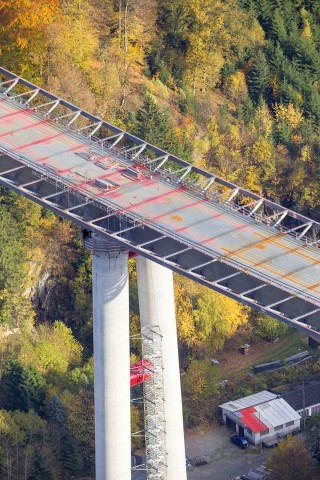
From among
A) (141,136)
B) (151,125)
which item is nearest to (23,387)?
(141,136)

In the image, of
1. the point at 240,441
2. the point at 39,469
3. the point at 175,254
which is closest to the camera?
the point at 175,254

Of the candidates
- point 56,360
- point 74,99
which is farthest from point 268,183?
point 56,360

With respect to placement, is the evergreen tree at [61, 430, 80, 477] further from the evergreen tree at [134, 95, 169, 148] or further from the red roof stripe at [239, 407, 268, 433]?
the evergreen tree at [134, 95, 169, 148]

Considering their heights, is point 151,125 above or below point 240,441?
above

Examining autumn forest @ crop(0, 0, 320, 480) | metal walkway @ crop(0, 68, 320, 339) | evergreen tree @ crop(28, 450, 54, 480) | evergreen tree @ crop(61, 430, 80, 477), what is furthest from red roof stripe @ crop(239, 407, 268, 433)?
metal walkway @ crop(0, 68, 320, 339)

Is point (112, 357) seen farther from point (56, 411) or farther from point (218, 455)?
point (218, 455)

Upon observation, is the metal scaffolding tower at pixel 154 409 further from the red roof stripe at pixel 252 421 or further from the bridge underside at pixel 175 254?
the red roof stripe at pixel 252 421

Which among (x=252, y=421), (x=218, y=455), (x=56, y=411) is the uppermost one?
(x=56, y=411)
